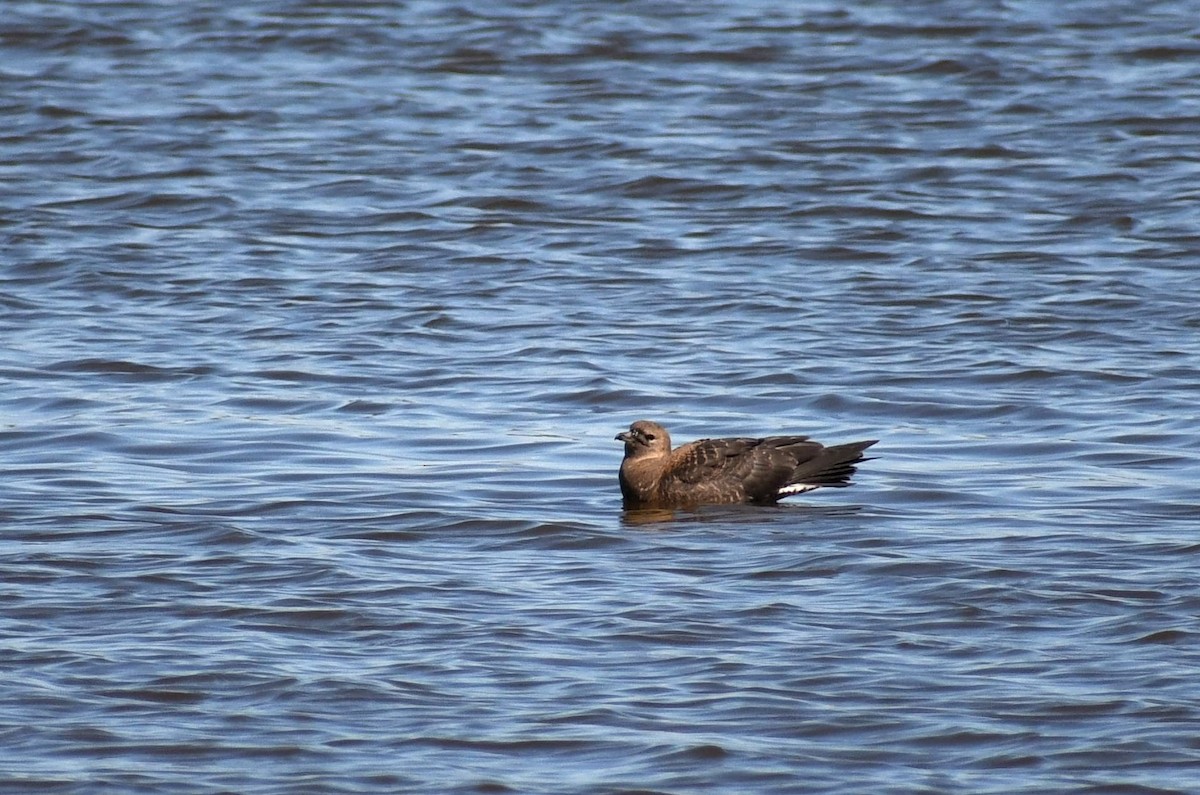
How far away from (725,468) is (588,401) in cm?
168

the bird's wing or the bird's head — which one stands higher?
the bird's head

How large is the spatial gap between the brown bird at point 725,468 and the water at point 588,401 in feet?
0.51

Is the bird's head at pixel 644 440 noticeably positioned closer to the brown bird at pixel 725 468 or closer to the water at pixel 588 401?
the brown bird at pixel 725 468

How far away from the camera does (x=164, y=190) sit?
55.7 ft

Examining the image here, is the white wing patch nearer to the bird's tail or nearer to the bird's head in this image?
the bird's tail

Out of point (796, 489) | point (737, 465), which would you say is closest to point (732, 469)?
point (737, 465)

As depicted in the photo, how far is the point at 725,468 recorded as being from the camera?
31.4 ft

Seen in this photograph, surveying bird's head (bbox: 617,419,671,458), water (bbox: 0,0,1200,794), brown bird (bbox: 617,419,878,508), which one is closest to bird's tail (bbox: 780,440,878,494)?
brown bird (bbox: 617,419,878,508)

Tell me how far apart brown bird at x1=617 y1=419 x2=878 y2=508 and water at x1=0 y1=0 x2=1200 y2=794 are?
156 millimetres

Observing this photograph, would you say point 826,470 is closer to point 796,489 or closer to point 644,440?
point 796,489

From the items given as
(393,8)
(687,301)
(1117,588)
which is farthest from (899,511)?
(393,8)

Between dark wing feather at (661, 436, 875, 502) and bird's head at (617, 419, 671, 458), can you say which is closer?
dark wing feather at (661, 436, 875, 502)

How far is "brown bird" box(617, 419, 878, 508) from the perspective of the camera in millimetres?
9375

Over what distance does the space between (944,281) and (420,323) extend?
362cm
